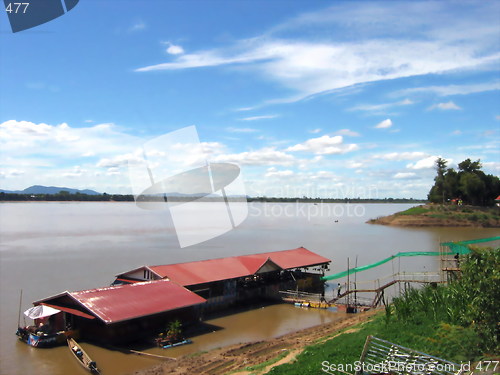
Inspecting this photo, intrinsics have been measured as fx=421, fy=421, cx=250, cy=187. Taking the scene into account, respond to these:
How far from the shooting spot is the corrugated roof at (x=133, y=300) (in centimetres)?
1733

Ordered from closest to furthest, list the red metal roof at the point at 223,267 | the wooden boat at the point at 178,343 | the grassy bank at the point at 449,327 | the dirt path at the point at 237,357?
1. the grassy bank at the point at 449,327
2. the dirt path at the point at 237,357
3. the wooden boat at the point at 178,343
4. the red metal roof at the point at 223,267

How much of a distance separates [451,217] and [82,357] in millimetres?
80581

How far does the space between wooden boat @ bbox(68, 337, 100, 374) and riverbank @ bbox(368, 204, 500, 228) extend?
7810cm

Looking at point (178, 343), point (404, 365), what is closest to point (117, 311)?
point (178, 343)

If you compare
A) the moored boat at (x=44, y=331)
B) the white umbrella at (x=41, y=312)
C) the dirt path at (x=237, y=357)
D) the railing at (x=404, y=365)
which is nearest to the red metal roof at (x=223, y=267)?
the moored boat at (x=44, y=331)

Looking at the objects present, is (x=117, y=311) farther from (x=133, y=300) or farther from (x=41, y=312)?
(x=41, y=312)

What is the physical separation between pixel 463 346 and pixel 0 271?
1337 inches

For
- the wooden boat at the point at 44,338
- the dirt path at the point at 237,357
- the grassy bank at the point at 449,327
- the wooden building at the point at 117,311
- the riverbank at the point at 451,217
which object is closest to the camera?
the grassy bank at the point at 449,327

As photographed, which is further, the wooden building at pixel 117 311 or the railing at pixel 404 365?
the wooden building at pixel 117 311

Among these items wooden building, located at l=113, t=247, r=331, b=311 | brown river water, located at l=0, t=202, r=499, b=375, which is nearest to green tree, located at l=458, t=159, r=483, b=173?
brown river water, located at l=0, t=202, r=499, b=375

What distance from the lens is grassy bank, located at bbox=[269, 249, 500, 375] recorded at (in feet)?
31.1

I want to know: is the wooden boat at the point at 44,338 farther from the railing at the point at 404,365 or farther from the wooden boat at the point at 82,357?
the railing at the point at 404,365

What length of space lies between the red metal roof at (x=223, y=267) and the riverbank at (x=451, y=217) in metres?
60.9

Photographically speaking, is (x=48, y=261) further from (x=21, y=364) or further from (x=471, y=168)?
(x=471, y=168)
